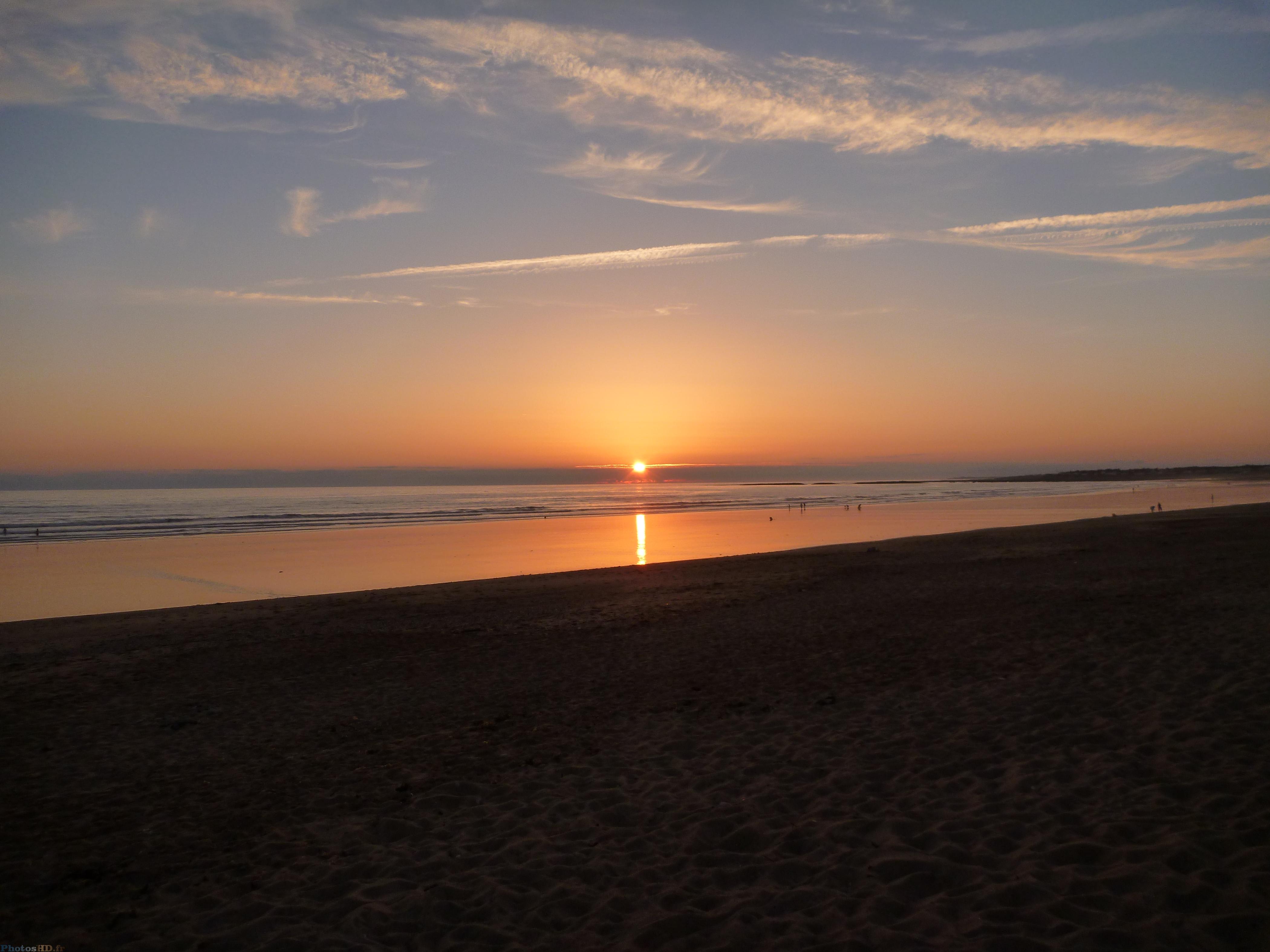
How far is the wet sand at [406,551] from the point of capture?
2192 centimetres

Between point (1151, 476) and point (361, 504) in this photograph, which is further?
point (1151, 476)

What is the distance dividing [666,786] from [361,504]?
252 ft

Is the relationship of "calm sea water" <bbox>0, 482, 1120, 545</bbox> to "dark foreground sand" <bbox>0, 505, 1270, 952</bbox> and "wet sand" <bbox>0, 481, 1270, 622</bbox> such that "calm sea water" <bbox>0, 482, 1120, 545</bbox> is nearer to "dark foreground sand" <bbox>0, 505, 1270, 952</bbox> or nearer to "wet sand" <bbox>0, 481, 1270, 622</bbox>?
"wet sand" <bbox>0, 481, 1270, 622</bbox>

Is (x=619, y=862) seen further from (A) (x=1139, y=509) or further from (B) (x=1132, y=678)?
(A) (x=1139, y=509)

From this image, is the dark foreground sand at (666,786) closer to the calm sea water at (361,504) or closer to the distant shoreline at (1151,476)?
the calm sea water at (361,504)

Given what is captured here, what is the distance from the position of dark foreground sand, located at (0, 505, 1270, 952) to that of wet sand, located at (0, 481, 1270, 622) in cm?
836

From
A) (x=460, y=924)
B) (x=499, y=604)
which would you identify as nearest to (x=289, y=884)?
(x=460, y=924)

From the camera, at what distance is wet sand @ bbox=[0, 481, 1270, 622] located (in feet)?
71.9

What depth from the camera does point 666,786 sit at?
6.60m

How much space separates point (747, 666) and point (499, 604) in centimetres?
801

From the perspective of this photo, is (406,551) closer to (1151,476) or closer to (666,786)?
(666,786)

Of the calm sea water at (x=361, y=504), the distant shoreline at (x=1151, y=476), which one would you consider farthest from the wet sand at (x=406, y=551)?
the distant shoreline at (x=1151, y=476)

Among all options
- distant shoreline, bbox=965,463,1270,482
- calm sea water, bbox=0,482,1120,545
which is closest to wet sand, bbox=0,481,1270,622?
calm sea water, bbox=0,482,1120,545

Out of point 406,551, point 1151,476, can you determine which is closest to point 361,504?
point 406,551
